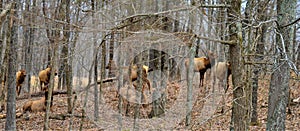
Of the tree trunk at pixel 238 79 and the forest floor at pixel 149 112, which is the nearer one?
the tree trunk at pixel 238 79

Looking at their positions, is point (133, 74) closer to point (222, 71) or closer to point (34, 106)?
point (222, 71)

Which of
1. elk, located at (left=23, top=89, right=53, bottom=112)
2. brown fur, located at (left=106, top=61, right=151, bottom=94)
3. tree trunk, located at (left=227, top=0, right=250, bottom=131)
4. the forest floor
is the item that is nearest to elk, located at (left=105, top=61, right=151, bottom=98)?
brown fur, located at (left=106, top=61, right=151, bottom=94)

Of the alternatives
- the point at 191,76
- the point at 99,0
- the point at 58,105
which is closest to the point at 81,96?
the point at 99,0

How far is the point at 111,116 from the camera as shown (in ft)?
24.7

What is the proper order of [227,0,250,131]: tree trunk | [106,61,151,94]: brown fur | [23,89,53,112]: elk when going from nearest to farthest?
[227,0,250,131]: tree trunk < [106,61,151,94]: brown fur < [23,89,53,112]: elk

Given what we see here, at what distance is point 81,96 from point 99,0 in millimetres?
1918

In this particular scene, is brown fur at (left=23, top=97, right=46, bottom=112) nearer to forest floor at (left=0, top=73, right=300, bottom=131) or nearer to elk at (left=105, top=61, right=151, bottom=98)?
forest floor at (left=0, top=73, right=300, bottom=131)

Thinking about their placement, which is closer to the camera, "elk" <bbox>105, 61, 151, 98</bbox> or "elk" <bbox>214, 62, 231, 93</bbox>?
"elk" <bbox>214, 62, 231, 93</bbox>

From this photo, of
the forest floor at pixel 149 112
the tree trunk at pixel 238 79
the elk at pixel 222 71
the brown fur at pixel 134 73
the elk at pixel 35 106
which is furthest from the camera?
the elk at pixel 35 106

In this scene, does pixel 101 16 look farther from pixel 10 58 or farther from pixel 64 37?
pixel 10 58

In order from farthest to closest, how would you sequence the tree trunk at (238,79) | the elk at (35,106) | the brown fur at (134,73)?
the elk at (35,106), the brown fur at (134,73), the tree trunk at (238,79)

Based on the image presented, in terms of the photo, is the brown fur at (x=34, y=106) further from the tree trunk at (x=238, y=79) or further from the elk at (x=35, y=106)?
the tree trunk at (x=238, y=79)

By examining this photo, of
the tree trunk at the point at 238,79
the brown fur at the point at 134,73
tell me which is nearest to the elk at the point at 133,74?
the brown fur at the point at 134,73

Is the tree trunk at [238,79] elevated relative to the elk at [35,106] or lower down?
elevated
